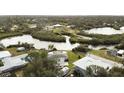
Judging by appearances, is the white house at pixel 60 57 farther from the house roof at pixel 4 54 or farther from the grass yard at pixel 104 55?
the house roof at pixel 4 54

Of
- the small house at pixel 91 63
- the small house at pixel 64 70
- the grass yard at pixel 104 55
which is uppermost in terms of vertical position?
the grass yard at pixel 104 55

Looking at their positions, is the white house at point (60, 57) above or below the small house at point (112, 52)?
below

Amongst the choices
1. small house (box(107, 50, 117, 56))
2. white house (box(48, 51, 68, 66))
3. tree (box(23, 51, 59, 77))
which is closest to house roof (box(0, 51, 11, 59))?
tree (box(23, 51, 59, 77))

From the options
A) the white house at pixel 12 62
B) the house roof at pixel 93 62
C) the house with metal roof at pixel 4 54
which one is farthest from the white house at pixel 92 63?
the house with metal roof at pixel 4 54

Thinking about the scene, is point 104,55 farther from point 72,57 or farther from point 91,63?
point 72,57

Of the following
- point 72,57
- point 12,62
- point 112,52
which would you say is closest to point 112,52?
point 112,52

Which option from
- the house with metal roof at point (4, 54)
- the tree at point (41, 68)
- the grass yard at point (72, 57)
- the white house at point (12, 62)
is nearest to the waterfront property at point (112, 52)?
the grass yard at point (72, 57)

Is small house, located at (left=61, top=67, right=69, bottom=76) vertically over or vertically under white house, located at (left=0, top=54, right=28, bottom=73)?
under

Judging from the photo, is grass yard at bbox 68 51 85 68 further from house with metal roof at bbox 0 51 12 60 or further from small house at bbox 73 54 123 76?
house with metal roof at bbox 0 51 12 60
